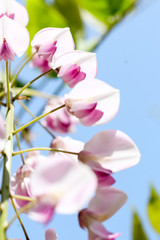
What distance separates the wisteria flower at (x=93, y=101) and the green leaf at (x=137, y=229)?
0.33m

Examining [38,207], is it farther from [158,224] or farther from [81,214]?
[158,224]

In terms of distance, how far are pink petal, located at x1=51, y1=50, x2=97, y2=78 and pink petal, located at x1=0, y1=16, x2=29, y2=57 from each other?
0.05 meters

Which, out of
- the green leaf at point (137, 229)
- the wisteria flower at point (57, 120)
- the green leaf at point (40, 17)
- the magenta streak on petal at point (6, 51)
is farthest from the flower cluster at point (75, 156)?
the green leaf at point (40, 17)

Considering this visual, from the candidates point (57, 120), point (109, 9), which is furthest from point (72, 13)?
point (57, 120)

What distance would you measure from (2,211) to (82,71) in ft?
0.92

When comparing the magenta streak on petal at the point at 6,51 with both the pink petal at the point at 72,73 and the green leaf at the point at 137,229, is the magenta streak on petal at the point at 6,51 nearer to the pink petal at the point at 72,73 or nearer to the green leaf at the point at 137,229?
the pink petal at the point at 72,73

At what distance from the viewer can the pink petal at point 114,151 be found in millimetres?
514

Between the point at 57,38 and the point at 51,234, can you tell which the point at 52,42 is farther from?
the point at 51,234

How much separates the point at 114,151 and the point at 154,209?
433 millimetres

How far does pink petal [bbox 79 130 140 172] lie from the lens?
51 centimetres

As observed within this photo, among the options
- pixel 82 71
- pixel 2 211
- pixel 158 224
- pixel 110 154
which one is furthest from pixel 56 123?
pixel 2 211

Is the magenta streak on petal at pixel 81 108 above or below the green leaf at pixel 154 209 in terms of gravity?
above

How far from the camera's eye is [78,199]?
1.08 ft

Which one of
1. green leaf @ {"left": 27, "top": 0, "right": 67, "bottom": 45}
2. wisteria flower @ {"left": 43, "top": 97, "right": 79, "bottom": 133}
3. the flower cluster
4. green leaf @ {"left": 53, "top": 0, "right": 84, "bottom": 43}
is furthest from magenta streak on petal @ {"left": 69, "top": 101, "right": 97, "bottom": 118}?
A: green leaf @ {"left": 53, "top": 0, "right": 84, "bottom": 43}
